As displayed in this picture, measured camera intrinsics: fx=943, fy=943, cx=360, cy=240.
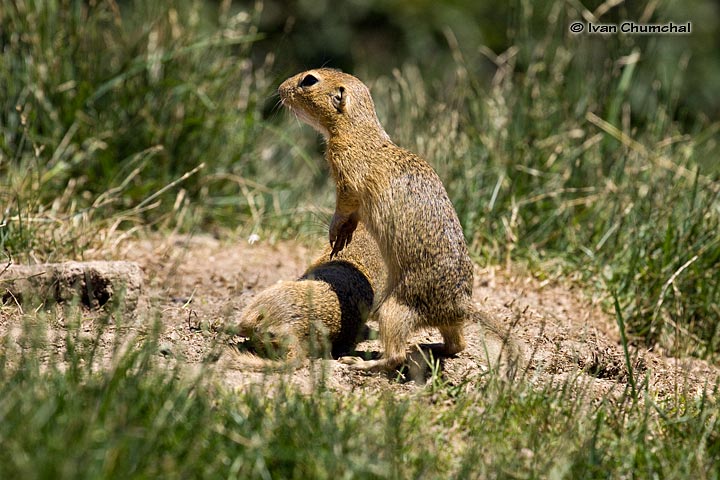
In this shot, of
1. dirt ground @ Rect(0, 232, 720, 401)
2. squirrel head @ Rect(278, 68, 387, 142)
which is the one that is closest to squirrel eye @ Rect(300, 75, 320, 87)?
squirrel head @ Rect(278, 68, 387, 142)

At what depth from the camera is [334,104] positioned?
4.78 m

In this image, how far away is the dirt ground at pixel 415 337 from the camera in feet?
13.1

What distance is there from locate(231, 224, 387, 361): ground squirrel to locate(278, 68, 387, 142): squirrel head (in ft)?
2.23

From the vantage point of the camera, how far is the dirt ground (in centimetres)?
399

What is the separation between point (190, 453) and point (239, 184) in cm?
425

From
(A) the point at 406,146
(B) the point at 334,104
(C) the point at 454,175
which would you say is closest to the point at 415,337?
(B) the point at 334,104

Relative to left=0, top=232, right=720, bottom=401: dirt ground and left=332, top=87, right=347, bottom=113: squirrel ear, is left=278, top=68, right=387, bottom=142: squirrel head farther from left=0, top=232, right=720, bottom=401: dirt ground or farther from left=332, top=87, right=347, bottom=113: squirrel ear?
left=0, top=232, right=720, bottom=401: dirt ground

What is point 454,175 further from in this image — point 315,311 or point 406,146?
point 315,311

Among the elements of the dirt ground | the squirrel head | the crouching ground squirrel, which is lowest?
the dirt ground

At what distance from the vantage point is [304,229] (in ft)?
21.6

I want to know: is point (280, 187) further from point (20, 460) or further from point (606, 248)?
point (20, 460)

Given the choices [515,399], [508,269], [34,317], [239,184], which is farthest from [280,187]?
[515,399]

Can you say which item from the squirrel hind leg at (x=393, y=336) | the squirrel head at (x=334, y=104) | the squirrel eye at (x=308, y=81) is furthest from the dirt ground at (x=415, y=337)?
the squirrel eye at (x=308, y=81)

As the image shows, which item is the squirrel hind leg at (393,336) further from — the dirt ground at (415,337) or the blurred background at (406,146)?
the blurred background at (406,146)
